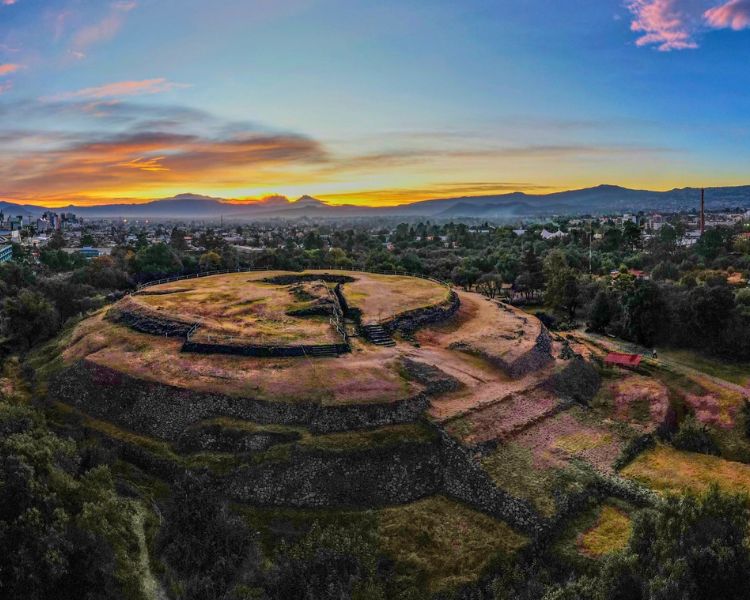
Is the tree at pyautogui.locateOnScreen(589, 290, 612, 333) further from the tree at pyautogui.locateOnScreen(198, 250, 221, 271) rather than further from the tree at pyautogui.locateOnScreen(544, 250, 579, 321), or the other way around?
the tree at pyautogui.locateOnScreen(198, 250, 221, 271)

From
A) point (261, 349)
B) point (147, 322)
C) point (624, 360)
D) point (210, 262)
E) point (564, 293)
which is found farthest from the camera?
point (210, 262)

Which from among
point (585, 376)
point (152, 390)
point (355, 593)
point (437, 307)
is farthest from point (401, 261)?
point (355, 593)

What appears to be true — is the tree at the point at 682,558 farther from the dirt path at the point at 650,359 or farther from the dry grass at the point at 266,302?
the dirt path at the point at 650,359

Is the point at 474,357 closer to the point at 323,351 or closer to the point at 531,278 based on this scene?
the point at 323,351

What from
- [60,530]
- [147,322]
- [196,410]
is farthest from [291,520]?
[147,322]

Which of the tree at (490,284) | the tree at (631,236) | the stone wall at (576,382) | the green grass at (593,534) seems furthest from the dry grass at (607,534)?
the tree at (631,236)

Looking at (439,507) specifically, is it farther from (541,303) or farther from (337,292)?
(541,303)

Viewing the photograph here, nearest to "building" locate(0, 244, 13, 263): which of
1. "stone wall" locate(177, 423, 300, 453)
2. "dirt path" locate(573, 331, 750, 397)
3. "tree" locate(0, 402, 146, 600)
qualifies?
"stone wall" locate(177, 423, 300, 453)
